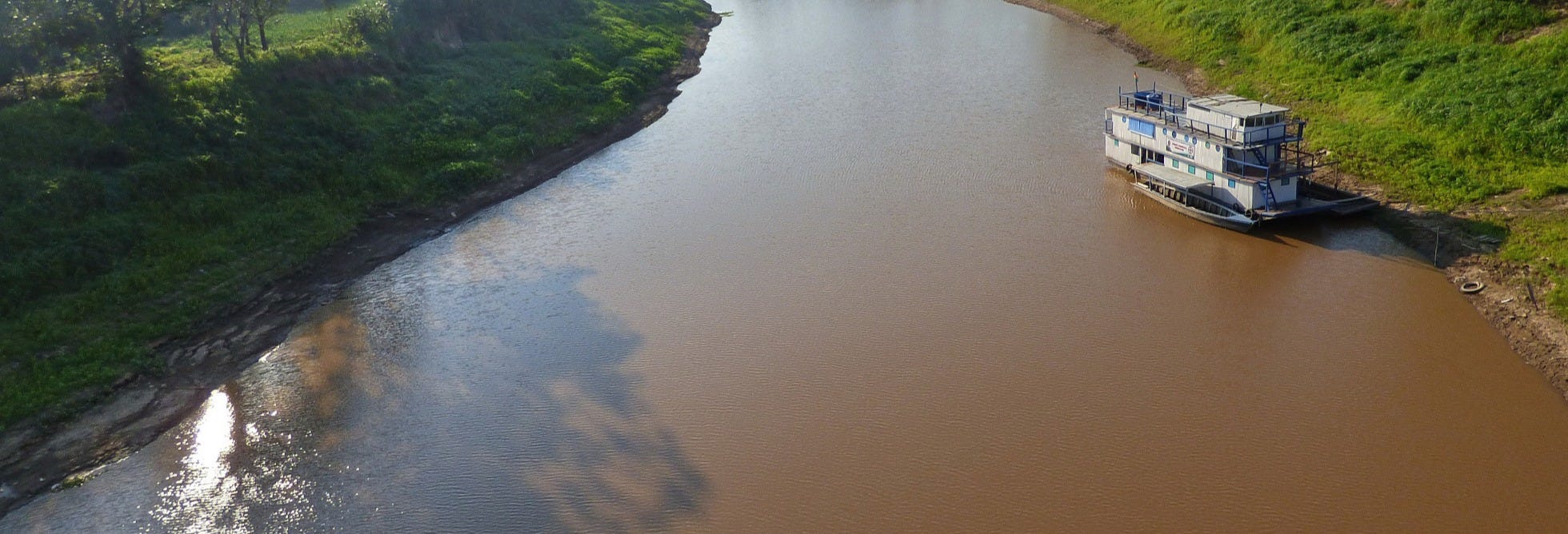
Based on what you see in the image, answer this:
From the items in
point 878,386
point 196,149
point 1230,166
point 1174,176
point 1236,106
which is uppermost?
point 196,149

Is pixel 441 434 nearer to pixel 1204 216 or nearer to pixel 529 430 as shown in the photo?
pixel 529 430

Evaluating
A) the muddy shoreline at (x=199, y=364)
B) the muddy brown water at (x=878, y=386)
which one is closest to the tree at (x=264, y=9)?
the muddy shoreline at (x=199, y=364)

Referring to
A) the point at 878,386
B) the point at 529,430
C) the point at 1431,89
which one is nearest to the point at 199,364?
the point at 529,430

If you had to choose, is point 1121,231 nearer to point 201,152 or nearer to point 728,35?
point 201,152

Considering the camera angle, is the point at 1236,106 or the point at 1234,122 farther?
the point at 1236,106

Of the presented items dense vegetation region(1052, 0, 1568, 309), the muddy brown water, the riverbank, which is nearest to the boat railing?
the muddy brown water
